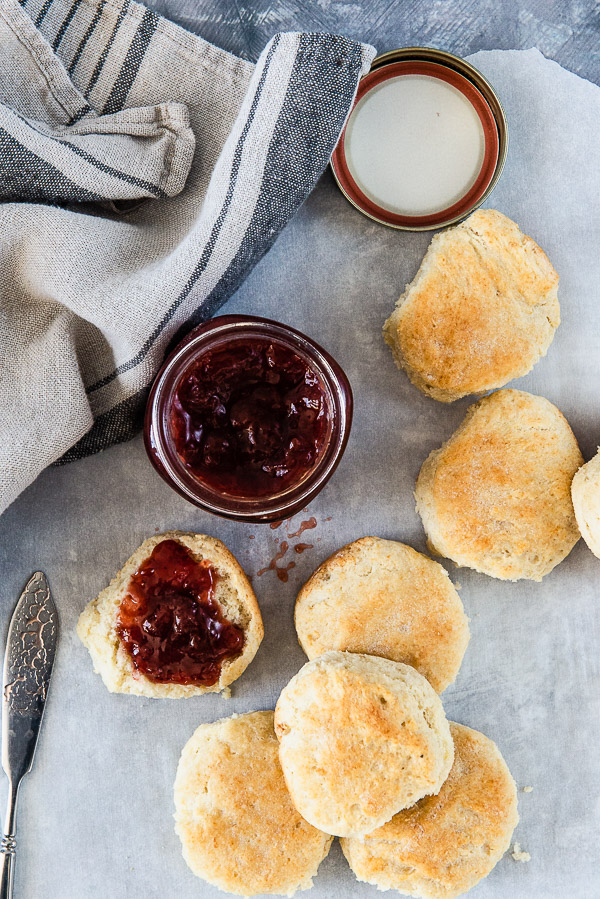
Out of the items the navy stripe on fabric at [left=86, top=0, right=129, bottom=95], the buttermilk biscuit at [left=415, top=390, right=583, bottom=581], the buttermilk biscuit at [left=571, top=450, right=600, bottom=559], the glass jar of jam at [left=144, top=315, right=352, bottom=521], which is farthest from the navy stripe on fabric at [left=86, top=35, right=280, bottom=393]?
the buttermilk biscuit at [left=571, top=450, right=600, bottom=559]

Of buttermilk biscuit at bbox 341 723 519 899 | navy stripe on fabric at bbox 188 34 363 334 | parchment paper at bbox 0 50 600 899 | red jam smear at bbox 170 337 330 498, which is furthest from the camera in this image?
parchment paper at bbox 0 50 600 899

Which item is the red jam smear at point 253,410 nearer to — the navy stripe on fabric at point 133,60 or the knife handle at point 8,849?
the navy stripe on fabric at point 133,60

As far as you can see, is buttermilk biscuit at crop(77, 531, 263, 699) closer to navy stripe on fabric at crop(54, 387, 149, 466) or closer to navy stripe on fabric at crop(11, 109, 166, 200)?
navy stripe on fabric at crop(54, 387, 149, 466)

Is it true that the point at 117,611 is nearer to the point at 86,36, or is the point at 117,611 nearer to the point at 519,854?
the point at 519,854

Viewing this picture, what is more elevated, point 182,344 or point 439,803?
point 182,344

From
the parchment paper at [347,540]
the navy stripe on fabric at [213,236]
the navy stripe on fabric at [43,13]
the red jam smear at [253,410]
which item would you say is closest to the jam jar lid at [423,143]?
the parchment paper at [347,540]

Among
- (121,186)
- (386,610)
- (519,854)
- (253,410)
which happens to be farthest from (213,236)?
(519,854)

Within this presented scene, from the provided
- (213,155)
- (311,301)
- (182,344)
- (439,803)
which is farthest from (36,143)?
(439,803)

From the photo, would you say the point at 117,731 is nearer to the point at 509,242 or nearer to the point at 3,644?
the point at 3,644
